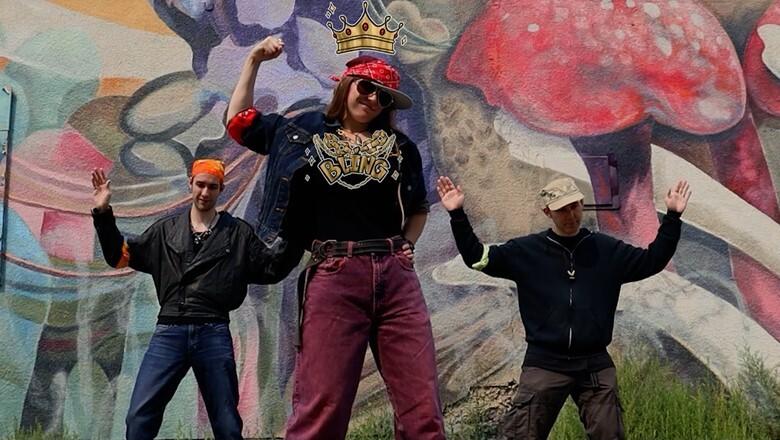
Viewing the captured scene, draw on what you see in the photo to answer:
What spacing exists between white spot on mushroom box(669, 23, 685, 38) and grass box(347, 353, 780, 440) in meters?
2.19

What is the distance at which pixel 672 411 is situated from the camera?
5500 millimetres

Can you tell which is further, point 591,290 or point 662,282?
point 662,282

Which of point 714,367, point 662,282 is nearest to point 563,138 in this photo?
point 662,282

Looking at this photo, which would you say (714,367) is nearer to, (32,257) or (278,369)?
(278,369)

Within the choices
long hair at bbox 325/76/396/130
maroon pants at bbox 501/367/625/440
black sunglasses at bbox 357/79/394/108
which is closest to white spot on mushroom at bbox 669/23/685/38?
maroon pants at bbox 501/367/625/440

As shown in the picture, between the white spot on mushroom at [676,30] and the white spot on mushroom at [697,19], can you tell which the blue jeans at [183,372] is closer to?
the white spot on mushroom at [676,30]

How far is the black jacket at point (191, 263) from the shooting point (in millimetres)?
4453

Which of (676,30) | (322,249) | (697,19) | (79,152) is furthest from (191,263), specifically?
(697,19)

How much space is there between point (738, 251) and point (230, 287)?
3.49 meters

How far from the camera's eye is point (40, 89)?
244 inches

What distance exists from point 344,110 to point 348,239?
1.73 feet

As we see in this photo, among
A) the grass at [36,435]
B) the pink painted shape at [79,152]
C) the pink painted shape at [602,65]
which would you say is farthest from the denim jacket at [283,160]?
the grass at [36,435]

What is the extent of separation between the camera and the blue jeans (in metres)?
4.33

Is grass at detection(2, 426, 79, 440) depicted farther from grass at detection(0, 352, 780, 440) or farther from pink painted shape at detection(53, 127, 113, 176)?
pink painted shape at detection(53, 127, 113, 176)
